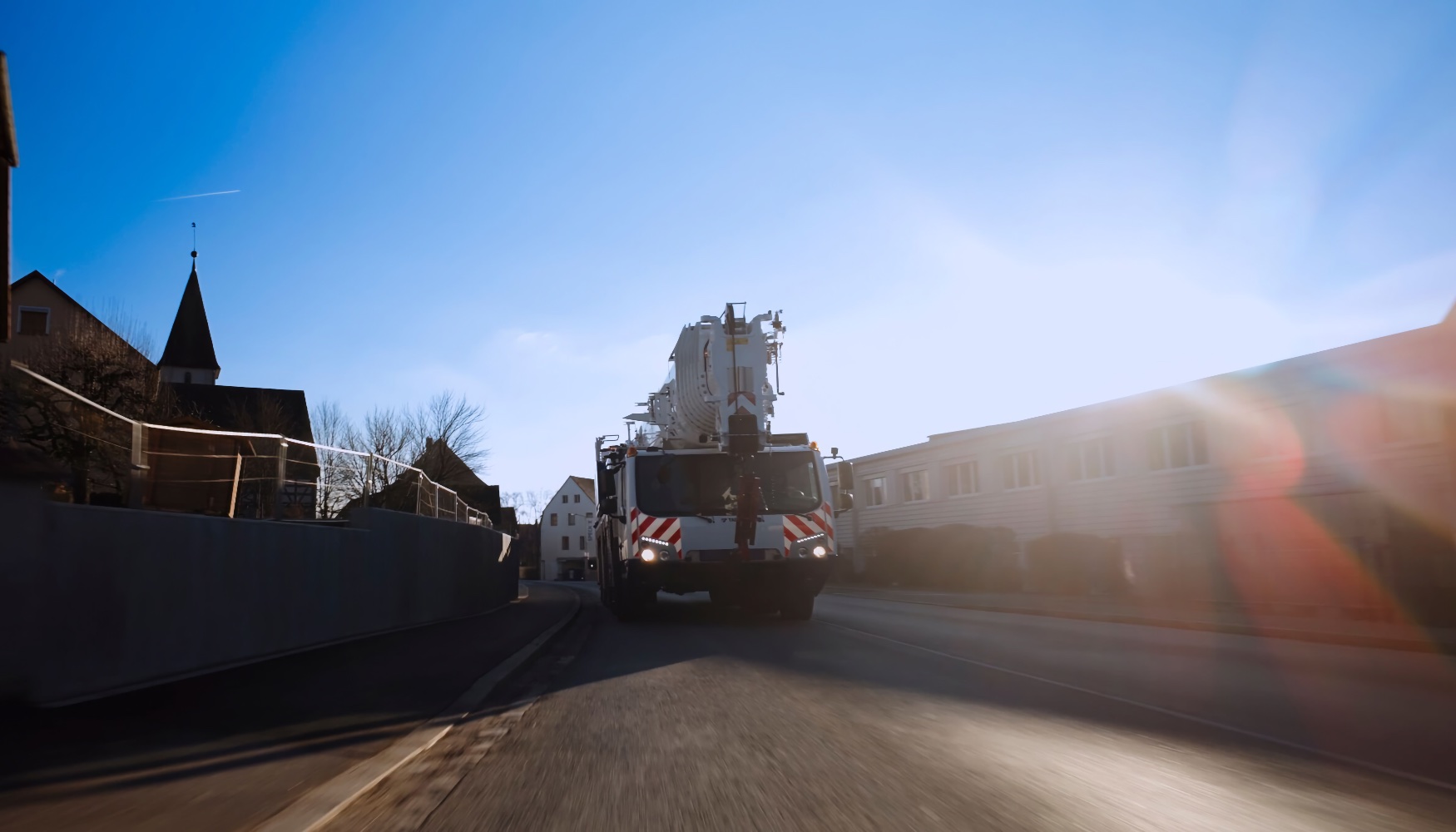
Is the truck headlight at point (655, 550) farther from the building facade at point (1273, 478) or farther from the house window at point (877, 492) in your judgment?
the house window at point (877, 492)

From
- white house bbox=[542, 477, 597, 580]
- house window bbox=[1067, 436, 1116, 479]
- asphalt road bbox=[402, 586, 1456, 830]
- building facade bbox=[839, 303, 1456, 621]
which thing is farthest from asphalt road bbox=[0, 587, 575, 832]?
white house bbox=[542, 477, 597, 580]

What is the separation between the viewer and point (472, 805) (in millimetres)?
4539

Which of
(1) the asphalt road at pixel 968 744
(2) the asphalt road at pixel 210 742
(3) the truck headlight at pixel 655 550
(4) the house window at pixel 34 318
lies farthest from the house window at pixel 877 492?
(2) the asphalt road at pixel 210 742

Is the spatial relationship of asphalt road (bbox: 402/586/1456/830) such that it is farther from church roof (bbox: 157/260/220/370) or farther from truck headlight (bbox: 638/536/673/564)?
church roof (bbox: 157/260/220/370)

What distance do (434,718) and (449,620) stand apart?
11118 mm

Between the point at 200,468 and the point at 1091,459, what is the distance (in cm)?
2637

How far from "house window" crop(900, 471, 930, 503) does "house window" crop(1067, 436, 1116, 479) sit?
846 cm

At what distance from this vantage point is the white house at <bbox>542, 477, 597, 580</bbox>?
4264 inches

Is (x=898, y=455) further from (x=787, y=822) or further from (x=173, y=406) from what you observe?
(x=787, y=822)

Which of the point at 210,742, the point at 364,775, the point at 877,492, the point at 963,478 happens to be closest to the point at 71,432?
the point at 210,742

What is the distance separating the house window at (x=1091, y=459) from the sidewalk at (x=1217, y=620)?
7963 millimetres

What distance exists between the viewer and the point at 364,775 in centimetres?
491

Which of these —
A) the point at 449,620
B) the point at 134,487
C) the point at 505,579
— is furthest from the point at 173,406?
the point at 134,487

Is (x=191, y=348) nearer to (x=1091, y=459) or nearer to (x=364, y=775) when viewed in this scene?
(x=1091, y=459)
